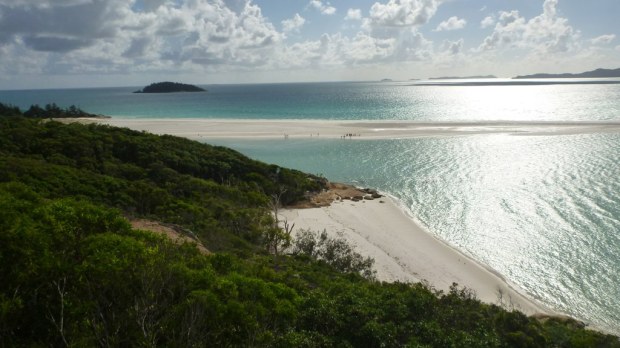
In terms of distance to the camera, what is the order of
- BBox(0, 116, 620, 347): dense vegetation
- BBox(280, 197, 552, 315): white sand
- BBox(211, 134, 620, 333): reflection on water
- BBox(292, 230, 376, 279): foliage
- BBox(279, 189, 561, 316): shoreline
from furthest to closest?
BBox(292, 230, 376, 279): foliage < BBox(211, 134, 620, 333): reflection on water < BBox(280, 197, 552, 315): white sand < BBox(279, 189, 561, 316): shoreline < BBox(0, 116, 620, 347): dense vegetation

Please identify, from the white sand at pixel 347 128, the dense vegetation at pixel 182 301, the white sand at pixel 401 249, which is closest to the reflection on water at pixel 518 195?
the white sand at pixel 401 249

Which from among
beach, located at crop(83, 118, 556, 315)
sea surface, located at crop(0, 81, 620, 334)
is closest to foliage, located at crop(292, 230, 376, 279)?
beach, located at crop(83, 118, 556, 315)

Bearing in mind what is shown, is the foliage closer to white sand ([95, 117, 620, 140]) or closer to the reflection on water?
the reflection on water

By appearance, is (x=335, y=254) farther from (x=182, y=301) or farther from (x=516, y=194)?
(x=516, y=194)

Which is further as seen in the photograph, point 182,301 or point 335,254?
point 335,254

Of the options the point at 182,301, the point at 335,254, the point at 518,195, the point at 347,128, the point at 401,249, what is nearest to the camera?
the point at 182,301

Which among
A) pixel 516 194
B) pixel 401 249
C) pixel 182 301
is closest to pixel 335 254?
pixel 401 249

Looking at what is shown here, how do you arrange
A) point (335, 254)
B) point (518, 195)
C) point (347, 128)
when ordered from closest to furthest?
1. point (335, 254)
2. point (518, 195)
3. point (347, 128)
